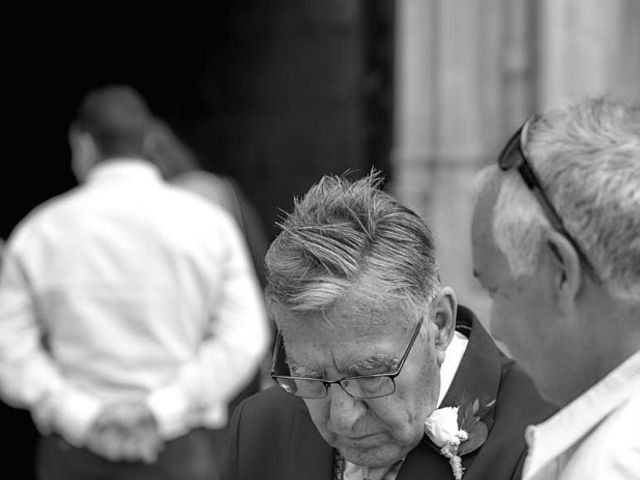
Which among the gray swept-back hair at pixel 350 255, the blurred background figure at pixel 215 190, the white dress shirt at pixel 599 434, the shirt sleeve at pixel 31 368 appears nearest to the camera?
the white dress shirt at pixel 599 434

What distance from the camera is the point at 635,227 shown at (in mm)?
1737

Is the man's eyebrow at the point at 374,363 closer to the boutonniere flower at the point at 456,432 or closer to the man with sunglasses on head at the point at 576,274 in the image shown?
the boutonniere flower at the point at 456,432

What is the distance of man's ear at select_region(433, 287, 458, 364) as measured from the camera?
2.24 meters

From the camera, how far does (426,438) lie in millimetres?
2248

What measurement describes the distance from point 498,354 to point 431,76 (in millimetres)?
4312

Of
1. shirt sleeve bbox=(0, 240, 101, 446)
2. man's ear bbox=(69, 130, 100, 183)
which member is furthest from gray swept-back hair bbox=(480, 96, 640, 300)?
man's ear bbox=(69, 130, 100, 183)

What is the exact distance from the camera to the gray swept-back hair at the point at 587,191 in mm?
1744

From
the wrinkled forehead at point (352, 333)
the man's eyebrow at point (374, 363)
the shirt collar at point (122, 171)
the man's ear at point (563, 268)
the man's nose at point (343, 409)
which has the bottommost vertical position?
the shirt collar at point (122, 171)

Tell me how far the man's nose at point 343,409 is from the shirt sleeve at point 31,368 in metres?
2.21

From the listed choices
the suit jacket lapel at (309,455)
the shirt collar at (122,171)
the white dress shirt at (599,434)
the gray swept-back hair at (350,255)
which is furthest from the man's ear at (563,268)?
the shirt collar at (122,171)

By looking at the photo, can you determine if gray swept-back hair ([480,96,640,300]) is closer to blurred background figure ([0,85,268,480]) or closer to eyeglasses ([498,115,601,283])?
eyeglasses ([498,115,601,283])

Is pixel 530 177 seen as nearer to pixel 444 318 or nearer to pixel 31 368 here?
pixel 444 318

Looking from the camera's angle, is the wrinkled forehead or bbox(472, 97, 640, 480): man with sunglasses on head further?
the wrinkled forehead

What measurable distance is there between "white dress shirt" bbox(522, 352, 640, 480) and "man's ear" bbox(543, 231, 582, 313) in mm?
112
